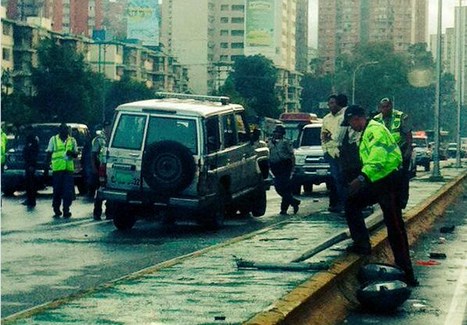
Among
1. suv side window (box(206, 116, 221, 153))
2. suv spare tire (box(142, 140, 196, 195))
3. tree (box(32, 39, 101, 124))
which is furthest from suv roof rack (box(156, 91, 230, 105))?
tree (box(32, 39, 101, 124))

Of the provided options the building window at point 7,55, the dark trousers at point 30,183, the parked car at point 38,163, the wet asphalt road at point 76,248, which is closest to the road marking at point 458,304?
the wet asphalt road at point 76,248

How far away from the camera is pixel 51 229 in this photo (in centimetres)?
1870

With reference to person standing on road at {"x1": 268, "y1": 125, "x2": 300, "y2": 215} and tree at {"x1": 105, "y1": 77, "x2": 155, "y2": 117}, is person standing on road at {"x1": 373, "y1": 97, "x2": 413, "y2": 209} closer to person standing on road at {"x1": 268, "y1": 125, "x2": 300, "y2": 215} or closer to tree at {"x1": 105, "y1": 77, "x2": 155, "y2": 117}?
person standing on road at {"x1": 268, "y1": 125, "x2": 300, "y2": 215}

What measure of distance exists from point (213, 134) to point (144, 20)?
129 m

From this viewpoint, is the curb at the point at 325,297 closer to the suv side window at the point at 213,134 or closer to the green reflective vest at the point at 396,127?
the green reflective vest at the point at 396,127

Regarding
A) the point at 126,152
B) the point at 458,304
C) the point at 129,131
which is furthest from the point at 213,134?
the point at 458,304

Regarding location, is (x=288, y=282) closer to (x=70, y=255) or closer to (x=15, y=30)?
(x=70, y=255)

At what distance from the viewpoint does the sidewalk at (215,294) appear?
823 cm

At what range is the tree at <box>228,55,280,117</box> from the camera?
13588 centimetres

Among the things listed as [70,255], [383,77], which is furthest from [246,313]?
[383,77]

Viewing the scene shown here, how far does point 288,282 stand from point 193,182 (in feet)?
26.5

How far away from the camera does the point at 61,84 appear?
300 ft

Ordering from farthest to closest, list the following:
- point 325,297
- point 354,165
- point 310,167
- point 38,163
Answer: point 310,167 < point 38,163 < point 354,165 < point 325,297

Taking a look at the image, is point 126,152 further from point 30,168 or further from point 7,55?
point 7,55
